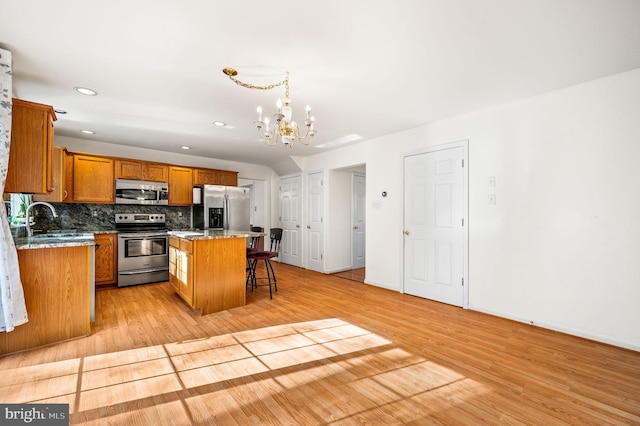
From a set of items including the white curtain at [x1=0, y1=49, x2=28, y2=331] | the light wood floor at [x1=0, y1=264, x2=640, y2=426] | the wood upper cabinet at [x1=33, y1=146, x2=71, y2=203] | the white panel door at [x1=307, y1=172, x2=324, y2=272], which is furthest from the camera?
the white panel door at [x1=307, y1=172, x2=324, y2=272]

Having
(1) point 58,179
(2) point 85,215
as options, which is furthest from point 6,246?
(2) point 85,215

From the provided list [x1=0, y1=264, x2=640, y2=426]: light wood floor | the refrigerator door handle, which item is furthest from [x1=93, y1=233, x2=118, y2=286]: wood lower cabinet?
the refrigerator door handle

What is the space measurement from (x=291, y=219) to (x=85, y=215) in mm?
3824

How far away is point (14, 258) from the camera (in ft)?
7.53

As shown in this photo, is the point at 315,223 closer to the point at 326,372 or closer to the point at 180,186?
the point at 180,186

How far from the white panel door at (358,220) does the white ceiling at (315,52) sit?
2.67 meters

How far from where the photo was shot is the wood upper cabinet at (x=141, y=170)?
4.93 meters

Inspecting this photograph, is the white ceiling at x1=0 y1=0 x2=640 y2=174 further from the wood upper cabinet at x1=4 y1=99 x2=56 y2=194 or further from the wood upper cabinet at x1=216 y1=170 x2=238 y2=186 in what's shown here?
the wood upper cabinet at x1=216 y1=170 x2=238 y2=186

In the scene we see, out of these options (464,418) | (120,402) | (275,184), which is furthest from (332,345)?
(275,184)

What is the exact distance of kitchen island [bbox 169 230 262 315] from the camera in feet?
11.0

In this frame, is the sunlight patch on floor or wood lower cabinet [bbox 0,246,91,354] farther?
wood lower cabinet [bbox 0,246,91,354]

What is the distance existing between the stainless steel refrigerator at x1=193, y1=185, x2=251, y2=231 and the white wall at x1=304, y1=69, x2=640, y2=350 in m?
3.97

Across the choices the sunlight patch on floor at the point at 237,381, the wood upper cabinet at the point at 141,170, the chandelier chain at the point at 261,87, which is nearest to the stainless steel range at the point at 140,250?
the wood upper cabinet at the point at 141,170

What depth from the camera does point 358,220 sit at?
6.29 metres
